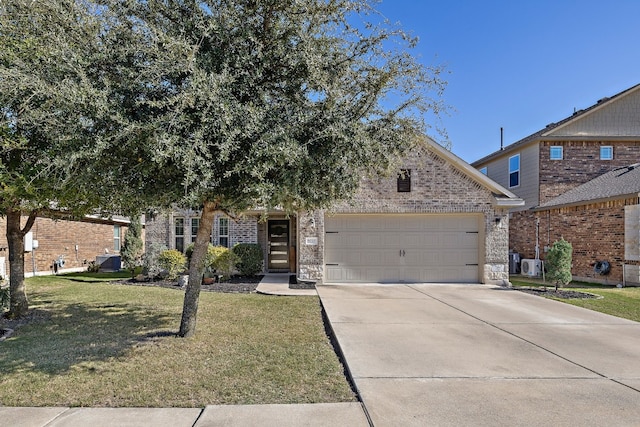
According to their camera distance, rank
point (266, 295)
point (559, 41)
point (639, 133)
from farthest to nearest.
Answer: point (639, 133) < point (559, 41) < point (266, 295)

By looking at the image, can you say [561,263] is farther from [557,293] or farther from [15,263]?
[15,263]

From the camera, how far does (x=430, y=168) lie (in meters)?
12.3

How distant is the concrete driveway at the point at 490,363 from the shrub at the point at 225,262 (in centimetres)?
490

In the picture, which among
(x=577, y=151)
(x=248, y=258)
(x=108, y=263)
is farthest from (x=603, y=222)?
(x=108, y=263)

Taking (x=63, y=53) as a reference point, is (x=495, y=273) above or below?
below

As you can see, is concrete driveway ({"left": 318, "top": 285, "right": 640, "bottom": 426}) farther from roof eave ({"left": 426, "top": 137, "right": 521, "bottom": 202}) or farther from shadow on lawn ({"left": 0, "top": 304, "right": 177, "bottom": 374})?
roof eave ({"left": 426, "top": 137, "right": 521, "bottom": 202})

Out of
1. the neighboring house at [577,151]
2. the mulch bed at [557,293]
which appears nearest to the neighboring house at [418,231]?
the mulch bed at [557,293]

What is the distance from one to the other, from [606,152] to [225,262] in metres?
16.2

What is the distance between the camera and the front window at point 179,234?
14.4m

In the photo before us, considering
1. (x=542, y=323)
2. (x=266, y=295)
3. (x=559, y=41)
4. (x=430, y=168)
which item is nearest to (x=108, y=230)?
(x=266, y=295)

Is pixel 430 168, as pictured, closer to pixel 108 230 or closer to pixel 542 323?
pixel 542 323

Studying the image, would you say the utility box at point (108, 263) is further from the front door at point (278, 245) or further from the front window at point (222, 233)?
the front door at point (278, 245)

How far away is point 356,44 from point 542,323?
5949mm

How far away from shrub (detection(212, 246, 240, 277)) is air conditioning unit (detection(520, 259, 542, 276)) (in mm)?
11475
